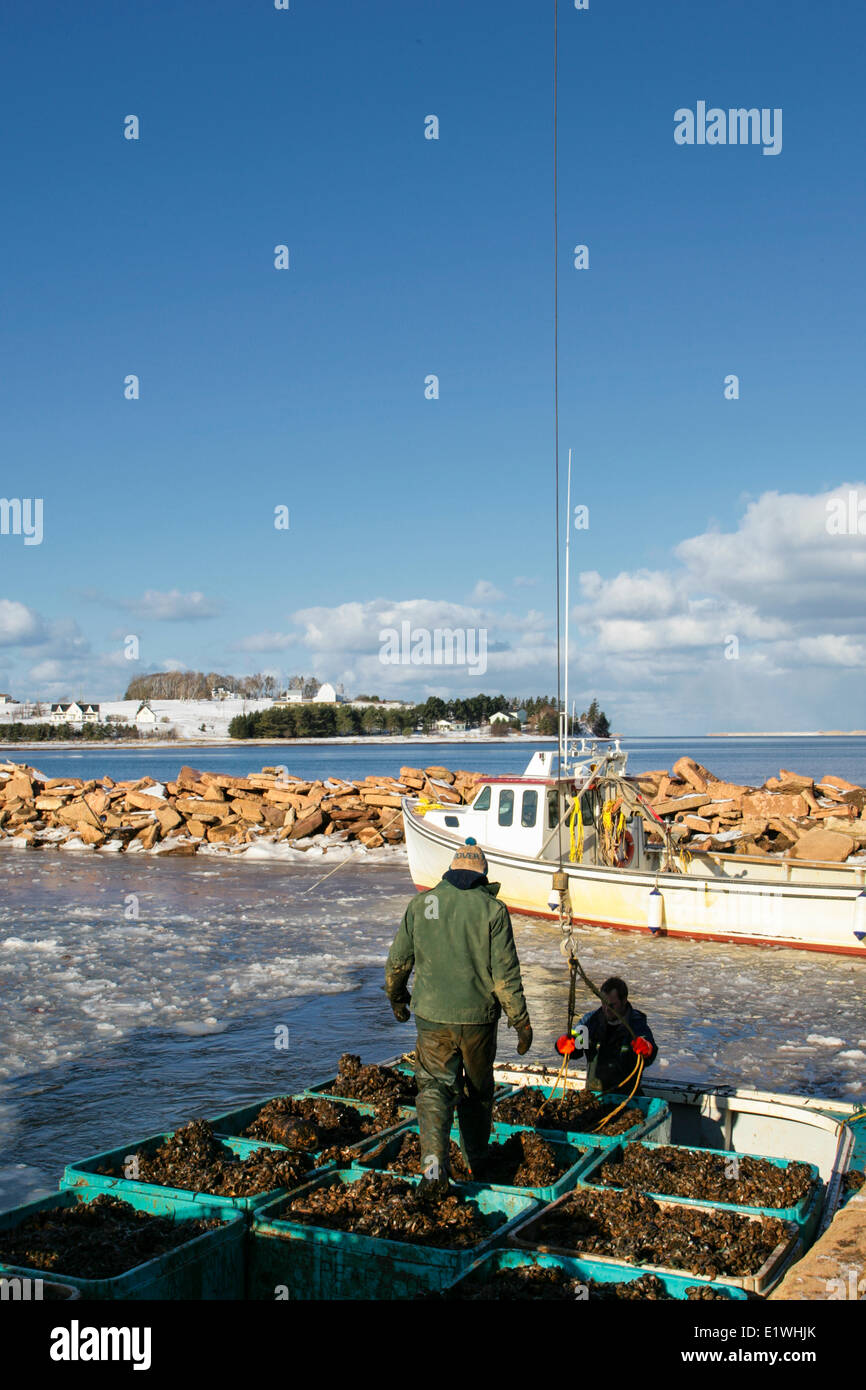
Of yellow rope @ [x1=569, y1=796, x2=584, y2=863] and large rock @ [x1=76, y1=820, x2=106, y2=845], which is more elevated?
yellow rope @ [x1=569, y1=796, x2=584, y2=863]

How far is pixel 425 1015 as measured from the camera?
19.6ft

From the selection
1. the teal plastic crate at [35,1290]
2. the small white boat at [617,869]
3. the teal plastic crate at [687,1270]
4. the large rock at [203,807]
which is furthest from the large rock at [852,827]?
the teal plastic crate at [35,1290]

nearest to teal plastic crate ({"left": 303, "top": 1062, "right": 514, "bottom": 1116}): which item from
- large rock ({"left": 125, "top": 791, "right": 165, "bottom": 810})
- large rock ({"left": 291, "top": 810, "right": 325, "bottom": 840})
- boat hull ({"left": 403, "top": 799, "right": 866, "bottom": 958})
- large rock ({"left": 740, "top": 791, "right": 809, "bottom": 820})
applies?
boat hull ({"left": 403, "top": 799, "right": 866, "bottom": 958})

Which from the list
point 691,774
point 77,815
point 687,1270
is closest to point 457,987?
point 687,1270

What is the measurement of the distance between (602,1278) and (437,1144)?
4.20 feet

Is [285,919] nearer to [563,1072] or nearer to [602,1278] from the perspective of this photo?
[563,1072]

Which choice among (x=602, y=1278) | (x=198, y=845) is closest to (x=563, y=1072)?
(x=602, y=1278)

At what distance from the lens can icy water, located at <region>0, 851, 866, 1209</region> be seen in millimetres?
9398

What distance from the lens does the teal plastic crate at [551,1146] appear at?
18.7 ft

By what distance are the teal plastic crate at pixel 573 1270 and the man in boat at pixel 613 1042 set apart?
107 inches

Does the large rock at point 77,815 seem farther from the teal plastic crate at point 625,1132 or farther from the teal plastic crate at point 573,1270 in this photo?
the teal plastic crate at point 573,1270

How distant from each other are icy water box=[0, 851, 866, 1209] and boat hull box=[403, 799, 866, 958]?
0.93ft

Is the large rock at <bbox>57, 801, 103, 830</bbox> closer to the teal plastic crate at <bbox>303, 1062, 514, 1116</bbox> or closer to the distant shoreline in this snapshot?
the teal plastic crate at <bbox>303, 1062, 514, 1116</bbox>

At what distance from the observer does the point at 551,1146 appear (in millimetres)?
6512
